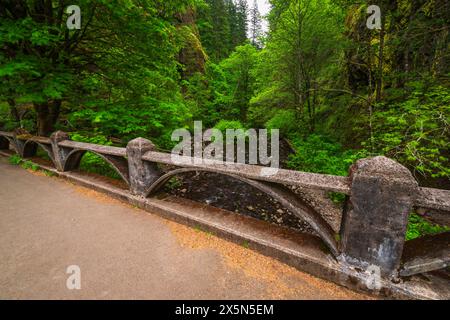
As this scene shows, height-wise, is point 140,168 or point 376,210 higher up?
point 140,168

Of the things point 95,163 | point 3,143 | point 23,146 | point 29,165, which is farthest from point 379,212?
point 3,143

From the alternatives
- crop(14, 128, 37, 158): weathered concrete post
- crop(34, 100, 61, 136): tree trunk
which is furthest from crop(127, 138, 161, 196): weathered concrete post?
crop(14, 128, 37, 158): weathered concrete post

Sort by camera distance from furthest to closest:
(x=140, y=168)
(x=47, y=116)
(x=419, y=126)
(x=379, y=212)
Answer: (x=47, y=116), (x=419, y=126), (x=140, y=168), (x=379, y=212)

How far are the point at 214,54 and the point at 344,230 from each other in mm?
31449

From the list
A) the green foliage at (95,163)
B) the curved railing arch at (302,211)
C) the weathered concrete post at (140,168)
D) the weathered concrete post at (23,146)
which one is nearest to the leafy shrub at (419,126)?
the curved railing arch at (302,211)

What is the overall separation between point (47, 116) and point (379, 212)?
30.0 ft

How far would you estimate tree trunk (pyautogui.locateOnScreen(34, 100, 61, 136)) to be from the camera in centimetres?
643

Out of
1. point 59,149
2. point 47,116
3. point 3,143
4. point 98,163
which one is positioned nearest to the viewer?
point 59,149

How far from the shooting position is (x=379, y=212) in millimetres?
1775

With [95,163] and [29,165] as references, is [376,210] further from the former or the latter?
[29,165]

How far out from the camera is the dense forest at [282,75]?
13.9ft

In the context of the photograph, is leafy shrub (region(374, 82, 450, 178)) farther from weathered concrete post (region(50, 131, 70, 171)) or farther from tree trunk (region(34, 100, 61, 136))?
tree trunk (region(34, 100, 61, 136))

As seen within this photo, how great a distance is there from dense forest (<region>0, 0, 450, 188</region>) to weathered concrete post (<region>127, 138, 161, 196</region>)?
186 cm

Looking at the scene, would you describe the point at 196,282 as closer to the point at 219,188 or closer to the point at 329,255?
the point at 329,255
